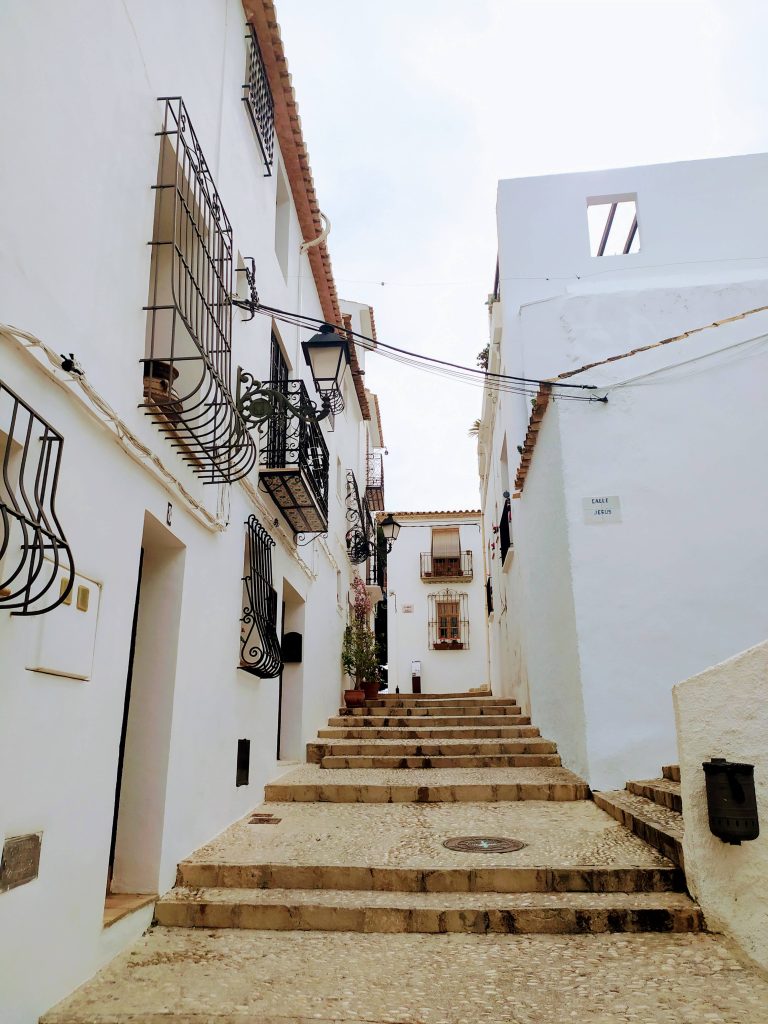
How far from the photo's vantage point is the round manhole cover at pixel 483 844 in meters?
4.53

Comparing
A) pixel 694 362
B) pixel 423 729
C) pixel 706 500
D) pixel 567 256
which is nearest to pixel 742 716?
pixel 706 500

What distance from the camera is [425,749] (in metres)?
7.75

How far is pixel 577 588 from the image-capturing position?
20.0ft

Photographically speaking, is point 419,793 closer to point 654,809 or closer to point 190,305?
point 654,809

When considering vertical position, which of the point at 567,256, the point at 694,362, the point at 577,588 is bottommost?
the point at 577,588

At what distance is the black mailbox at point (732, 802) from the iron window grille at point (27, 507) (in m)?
2.94

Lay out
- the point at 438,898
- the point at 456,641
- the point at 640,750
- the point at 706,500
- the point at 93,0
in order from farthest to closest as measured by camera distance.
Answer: the point at 456,641
the point at 706,500
the point at 640,750
the point at 438,898
the point at 93,0

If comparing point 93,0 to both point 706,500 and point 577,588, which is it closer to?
point 577,588

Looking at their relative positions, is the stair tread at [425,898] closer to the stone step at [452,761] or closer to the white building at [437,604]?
the stone step at [452,761]

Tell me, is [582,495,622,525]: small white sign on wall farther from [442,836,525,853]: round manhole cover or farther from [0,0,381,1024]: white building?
[442,836,525,853]: round manhole cover

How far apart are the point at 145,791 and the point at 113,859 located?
417mm

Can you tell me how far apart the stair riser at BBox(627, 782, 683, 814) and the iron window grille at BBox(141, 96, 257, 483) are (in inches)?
136

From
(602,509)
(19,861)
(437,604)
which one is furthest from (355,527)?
(19,861)

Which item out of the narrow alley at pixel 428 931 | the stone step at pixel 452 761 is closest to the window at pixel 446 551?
the stone step at pixel 452 761
